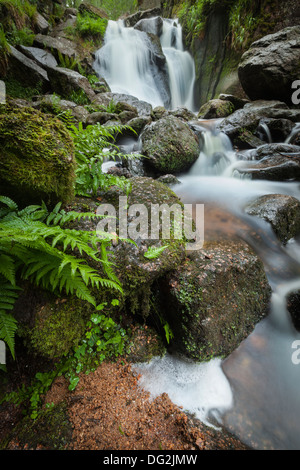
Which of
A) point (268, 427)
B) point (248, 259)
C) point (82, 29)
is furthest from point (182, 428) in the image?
point (82, 29)

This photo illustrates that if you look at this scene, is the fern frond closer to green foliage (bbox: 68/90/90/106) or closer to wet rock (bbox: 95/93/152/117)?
green foliage (bbox: 68/90/90/106)

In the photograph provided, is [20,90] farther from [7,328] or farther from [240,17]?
[240,17]

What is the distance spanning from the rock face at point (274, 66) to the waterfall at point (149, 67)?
5.99 meters

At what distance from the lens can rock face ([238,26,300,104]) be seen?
714 cm

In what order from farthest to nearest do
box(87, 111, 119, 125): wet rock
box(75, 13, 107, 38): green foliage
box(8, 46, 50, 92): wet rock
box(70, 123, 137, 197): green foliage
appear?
box(75, 13, 107, 38): green foliage < box(8, 46, 50, 92): wet rock < box(87, 111, 119, 125): wet rock < box(70, 123, 137, 197): green foliage

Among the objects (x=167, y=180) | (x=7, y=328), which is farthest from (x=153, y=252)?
(x=167, y=180)

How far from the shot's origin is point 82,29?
12367 mm

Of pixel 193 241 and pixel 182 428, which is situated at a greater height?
pixel 193 241

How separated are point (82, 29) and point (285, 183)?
52.0 ft

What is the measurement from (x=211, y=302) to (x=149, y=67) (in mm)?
17387

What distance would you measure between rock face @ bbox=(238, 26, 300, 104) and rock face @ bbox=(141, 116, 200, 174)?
4.92 metres

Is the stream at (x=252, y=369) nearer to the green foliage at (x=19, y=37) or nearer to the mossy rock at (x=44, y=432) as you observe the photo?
the mossy rock at (x=44, y=432)

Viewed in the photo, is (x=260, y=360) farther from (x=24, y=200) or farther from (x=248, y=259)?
(x=24, y=200)

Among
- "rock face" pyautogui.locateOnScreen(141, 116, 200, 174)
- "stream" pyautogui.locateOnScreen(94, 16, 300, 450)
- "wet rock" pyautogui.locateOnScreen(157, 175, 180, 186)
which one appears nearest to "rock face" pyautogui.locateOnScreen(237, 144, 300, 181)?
"stream" pyautogui.locateOnScreen(94, 16, 300, 450)
